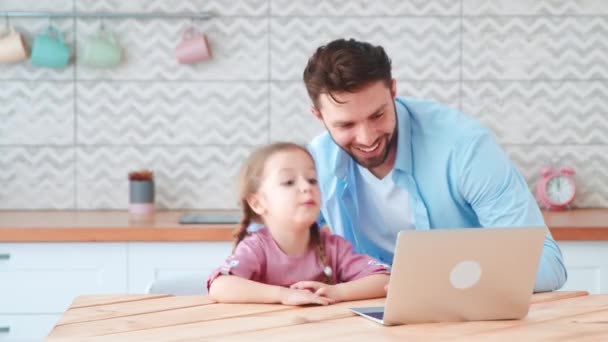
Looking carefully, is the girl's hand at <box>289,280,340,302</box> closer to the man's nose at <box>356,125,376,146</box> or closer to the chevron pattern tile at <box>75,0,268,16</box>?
the man's nose at <box>356,125,376,146</box>

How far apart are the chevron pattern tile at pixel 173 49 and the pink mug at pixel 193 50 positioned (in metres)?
0.07

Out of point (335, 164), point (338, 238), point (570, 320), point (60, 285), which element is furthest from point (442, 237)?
point (60, 285)

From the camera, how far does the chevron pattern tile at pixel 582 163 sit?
147 inches

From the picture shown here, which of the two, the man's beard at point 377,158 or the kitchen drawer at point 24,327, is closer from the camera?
the man's beard at point 377,158

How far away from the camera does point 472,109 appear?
12.2 ft

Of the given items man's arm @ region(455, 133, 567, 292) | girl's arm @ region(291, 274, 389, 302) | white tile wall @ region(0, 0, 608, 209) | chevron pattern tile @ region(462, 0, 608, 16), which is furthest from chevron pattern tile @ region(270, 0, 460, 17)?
girl's arm @ region(291, 274, 389, 302)

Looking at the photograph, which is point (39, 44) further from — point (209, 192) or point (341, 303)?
point (341, 303)

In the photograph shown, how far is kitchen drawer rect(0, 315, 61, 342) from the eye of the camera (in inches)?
124

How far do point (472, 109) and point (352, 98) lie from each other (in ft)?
5.46

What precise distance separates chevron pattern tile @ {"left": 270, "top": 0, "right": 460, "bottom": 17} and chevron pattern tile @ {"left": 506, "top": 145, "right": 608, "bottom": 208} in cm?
61

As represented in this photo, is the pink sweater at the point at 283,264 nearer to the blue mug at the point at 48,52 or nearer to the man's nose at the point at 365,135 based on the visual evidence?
the man's nose at the point at 365,135

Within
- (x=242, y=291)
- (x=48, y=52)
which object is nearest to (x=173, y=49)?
(x=48, y=52)

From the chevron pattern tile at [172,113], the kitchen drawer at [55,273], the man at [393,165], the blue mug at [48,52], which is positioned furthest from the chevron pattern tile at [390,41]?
the man at [393,165]

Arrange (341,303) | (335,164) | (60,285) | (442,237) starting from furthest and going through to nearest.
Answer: (60,285), (335,164), (341,303), (442,237)
